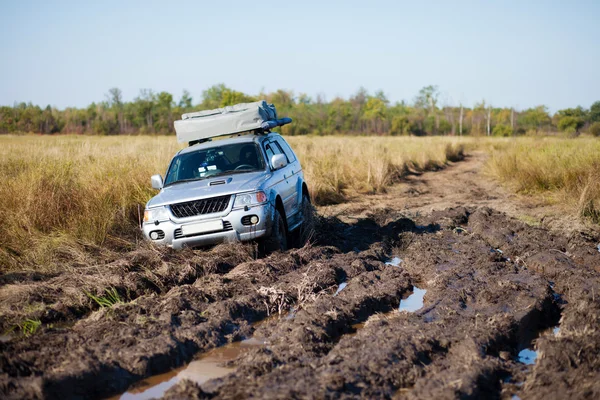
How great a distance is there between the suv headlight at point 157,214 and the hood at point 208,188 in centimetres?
6

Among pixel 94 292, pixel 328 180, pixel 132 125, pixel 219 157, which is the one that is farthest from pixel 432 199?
pixel 132 125

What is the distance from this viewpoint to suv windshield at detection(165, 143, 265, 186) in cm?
980

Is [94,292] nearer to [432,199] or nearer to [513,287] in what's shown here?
[513,287]

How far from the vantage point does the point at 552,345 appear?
5.02m

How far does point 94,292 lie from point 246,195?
96.9 inches

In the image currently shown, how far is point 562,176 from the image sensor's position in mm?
14664

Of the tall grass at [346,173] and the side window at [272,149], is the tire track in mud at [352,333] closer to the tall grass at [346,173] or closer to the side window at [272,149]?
the side window at [272,149]

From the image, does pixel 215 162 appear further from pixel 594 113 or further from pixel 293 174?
pixel 594 113

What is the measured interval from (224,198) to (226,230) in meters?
0.44

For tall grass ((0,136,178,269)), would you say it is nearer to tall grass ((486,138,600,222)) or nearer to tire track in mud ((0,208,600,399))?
tire track in mud ((0,208,600,399))

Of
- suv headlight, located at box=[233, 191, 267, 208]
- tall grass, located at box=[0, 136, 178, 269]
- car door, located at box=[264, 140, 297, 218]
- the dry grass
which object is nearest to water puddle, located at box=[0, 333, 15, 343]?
the dry grass

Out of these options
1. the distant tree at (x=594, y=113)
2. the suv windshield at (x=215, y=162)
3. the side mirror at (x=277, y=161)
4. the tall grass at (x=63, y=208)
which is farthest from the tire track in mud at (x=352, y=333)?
the distant tree at (x=594, y=113)

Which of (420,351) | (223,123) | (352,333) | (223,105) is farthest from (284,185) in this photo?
(223,105)

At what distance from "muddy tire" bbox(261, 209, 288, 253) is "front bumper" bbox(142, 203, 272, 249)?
0.25 m
